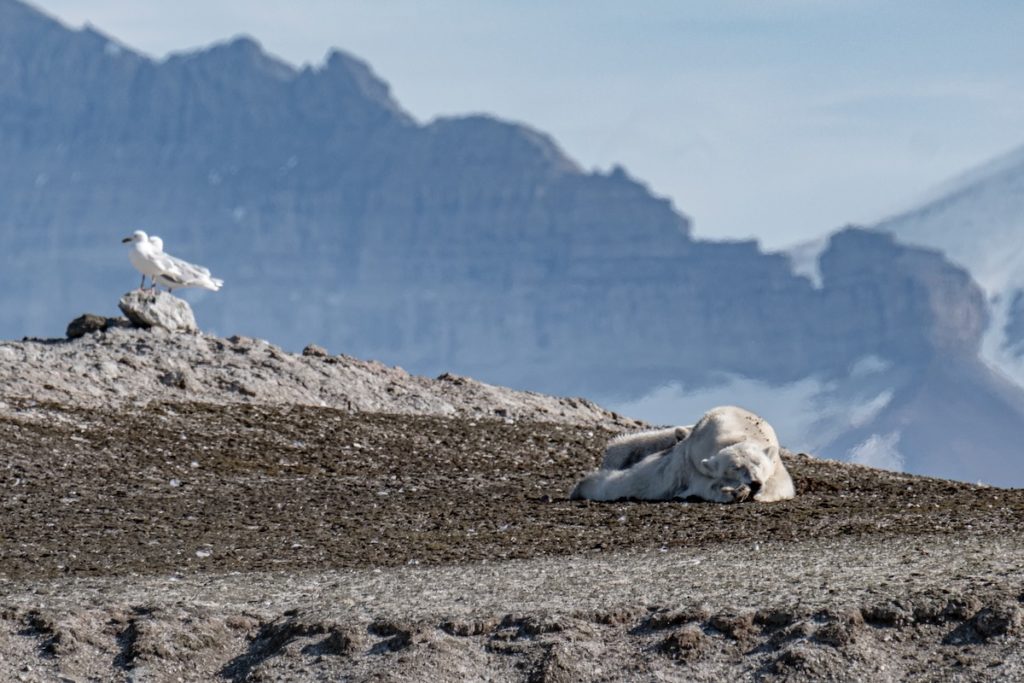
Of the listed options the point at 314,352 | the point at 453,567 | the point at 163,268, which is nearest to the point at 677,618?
the point at 453,567

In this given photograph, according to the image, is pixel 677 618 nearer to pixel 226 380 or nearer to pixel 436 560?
pixel 436 560

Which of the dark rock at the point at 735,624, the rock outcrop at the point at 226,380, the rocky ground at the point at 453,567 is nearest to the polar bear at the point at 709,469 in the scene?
the rocky ground at the point at 453,567

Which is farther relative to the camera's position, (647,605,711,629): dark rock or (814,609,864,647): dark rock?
(647,605,711,629): dark rock

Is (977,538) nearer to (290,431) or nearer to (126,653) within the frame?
(126,653)

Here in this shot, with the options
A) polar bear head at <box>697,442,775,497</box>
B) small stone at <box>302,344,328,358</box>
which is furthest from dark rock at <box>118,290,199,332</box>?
polar bear head at <box>697,442,775,497</box>

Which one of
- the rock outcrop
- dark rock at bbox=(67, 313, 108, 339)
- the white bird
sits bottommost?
the rock outcrop

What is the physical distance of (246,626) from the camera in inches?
551

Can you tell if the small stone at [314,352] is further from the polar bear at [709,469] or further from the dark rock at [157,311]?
the polar bear at [709,469]

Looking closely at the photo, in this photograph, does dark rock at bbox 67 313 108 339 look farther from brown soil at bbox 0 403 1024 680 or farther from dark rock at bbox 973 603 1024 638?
dark rock at bbox 973 603 1024 638

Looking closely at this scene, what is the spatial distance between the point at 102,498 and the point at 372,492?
9.50ft

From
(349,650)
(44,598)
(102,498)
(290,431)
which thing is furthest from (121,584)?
(290,431)

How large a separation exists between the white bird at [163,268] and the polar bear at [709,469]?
13.7 metres

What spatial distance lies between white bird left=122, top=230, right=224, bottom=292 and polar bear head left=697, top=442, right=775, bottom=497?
14.9m

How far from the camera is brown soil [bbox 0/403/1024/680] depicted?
1293cm
